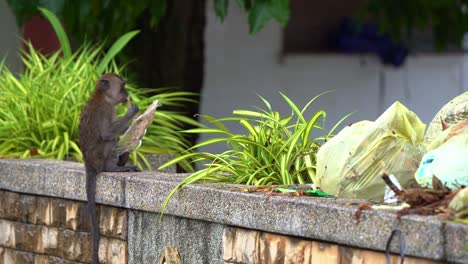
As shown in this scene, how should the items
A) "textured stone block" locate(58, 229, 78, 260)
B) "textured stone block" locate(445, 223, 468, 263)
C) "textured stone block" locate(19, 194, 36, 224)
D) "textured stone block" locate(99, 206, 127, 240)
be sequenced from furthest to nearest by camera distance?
"textured stone block" locate(19, 194, 36, 224)
"textured stone block" locate(58, 229, 78, 260)
"textured stone block" locate(99, 206, 127, 240)
"textured stone block" locate(445, 223, 468, 263)

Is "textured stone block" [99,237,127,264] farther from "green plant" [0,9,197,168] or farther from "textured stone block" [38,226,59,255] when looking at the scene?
"green plant" [0,9,197,168]

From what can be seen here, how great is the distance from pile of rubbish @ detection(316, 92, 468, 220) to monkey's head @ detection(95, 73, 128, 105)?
5.16ft

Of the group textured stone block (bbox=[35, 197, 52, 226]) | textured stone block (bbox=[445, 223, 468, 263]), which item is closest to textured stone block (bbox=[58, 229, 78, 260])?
textured stone block (bbox=[35, 197, 52, 226])

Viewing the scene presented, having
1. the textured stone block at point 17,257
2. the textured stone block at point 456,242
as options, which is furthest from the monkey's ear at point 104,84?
the textured stone block at point 456,242

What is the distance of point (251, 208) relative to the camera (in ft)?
15.5

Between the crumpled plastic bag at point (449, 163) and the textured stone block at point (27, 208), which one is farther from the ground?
the crumpled plastic bag at point (449, 163)

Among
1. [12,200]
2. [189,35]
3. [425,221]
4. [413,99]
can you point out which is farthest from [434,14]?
[425,221]

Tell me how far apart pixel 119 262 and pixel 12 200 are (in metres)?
1.17

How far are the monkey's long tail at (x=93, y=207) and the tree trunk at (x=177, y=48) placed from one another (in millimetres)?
2486

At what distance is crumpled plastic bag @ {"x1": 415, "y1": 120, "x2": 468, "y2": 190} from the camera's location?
14.3 ft

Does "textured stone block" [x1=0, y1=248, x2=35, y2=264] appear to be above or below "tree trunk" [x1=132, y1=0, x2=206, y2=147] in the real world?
below

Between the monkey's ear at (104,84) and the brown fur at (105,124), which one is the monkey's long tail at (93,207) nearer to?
the brown fur at (105,124)

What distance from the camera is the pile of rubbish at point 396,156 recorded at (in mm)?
4406

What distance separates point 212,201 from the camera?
4965 millimetres
